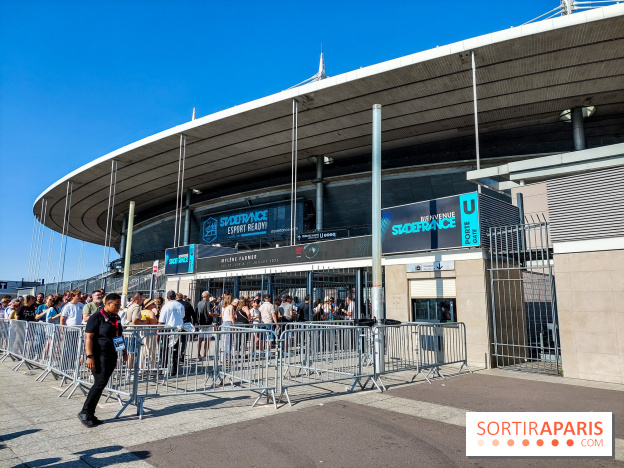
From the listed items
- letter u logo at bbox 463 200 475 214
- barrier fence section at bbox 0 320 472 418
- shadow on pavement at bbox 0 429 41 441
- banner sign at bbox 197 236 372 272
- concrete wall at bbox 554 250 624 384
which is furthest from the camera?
banner sign at bbox 197 236 372 272

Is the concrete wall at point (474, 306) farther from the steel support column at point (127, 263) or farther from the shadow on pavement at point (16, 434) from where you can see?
the steel support column at point (127, 263)

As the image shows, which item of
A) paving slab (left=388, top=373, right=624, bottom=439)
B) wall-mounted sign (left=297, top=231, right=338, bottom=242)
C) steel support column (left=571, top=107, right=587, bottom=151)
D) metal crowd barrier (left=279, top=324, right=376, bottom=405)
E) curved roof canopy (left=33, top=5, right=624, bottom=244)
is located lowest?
paving slab (left=388, top=373, right=624, bottom=439)

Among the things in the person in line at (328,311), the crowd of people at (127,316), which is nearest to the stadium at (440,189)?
the person in line at (328,311)

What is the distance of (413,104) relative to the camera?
21.6 m

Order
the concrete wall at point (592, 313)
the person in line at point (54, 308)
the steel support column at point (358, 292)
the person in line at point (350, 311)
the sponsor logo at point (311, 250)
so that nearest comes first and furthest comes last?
the concrete wall at point (592, 313)
the person in line at point (54, 308)
the steel support column at point (358, 292)
the person in line at point (350, 311)
the sponsor logo at point (311, 250)

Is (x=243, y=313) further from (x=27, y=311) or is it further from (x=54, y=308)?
(x=27, y=311)

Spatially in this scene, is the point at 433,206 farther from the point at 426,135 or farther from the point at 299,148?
the point at 299,148

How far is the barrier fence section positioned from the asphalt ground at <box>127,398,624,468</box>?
1239 mm

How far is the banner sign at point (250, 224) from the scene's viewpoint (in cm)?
3241

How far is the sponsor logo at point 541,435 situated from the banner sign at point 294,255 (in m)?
11.1

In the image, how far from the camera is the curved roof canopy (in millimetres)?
16875

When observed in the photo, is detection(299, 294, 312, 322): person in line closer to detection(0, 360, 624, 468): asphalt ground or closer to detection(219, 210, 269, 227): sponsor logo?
detection(0, 360, 624, 468): asphalt ground

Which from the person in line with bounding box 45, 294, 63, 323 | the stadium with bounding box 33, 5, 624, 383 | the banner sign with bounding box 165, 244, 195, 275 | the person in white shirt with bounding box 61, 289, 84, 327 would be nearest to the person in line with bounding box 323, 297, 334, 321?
the stadium with bounding box 33, 5, 624, 383

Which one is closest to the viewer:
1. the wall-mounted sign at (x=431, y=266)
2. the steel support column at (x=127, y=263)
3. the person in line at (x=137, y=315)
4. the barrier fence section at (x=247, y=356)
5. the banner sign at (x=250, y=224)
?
the barrier fence section at (x=247, y=356)
